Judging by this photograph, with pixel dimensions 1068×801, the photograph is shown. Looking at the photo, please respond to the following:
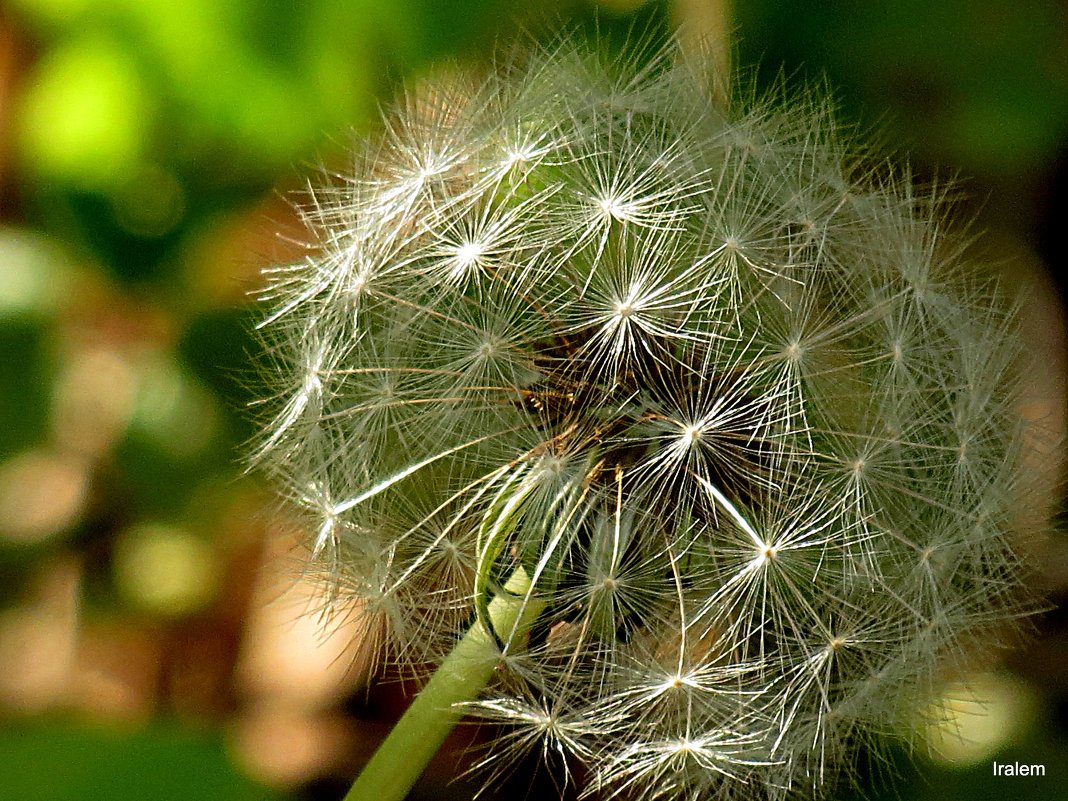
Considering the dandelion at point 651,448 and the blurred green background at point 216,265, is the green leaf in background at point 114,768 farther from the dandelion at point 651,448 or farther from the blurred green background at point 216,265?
the dandelion at point 651,448

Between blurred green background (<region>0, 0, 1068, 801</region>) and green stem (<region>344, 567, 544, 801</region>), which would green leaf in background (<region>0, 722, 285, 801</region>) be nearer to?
blurred green background (<region>0, 0, 1068, 801</region>)

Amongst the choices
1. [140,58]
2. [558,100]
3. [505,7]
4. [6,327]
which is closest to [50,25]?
[140,58]

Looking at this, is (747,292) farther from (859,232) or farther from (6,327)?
(6,327)

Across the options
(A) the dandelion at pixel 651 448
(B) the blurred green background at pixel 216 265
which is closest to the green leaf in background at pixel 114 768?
(B) the blurred green background at pixel 216 265

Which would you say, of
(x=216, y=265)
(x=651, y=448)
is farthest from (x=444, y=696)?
(x=216, y=265)

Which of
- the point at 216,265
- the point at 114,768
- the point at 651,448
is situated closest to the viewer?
the point at 651,448

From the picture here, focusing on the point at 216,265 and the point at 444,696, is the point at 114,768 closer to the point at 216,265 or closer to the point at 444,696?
the point at 444,696
